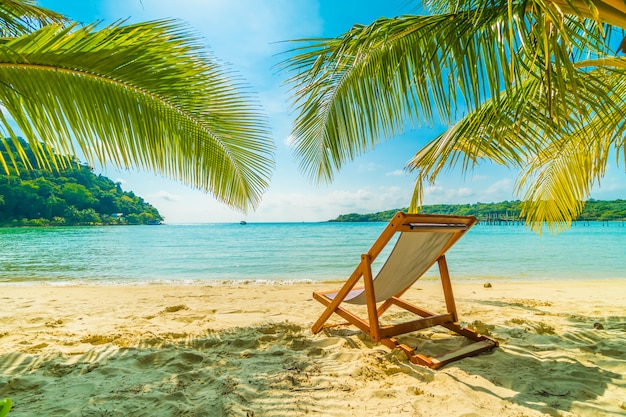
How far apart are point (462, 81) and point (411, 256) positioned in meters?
1.25

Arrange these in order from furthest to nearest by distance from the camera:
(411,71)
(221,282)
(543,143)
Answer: (221,282) < (543,143) < (411,71)

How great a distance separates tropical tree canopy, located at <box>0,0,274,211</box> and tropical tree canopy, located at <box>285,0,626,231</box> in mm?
553

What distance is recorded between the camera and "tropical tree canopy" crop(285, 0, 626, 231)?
1.64m

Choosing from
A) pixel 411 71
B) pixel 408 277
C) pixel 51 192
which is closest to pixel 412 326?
pixel 408 277

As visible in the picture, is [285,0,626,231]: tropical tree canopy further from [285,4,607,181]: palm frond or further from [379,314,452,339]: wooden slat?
[379,314,452,339]: wooden slat

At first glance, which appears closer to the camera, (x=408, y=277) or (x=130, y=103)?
(x=130, y=103)

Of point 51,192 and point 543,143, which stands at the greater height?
point 51,192

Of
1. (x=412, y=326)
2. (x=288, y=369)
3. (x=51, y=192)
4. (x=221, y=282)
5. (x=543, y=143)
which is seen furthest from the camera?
(x=51, y=192)

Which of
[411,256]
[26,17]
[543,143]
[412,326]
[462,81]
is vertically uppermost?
[26,17]

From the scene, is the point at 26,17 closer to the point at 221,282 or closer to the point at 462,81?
the point at 462,81

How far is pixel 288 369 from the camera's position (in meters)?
2.11

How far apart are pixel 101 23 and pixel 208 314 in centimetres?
295

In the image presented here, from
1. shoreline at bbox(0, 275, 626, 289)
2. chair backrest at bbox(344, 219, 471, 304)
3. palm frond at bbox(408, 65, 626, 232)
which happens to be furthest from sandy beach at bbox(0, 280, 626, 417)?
shoreline at bbox(0, 275, 626, 289)

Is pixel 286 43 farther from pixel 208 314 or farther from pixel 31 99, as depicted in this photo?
pixel 208 314
